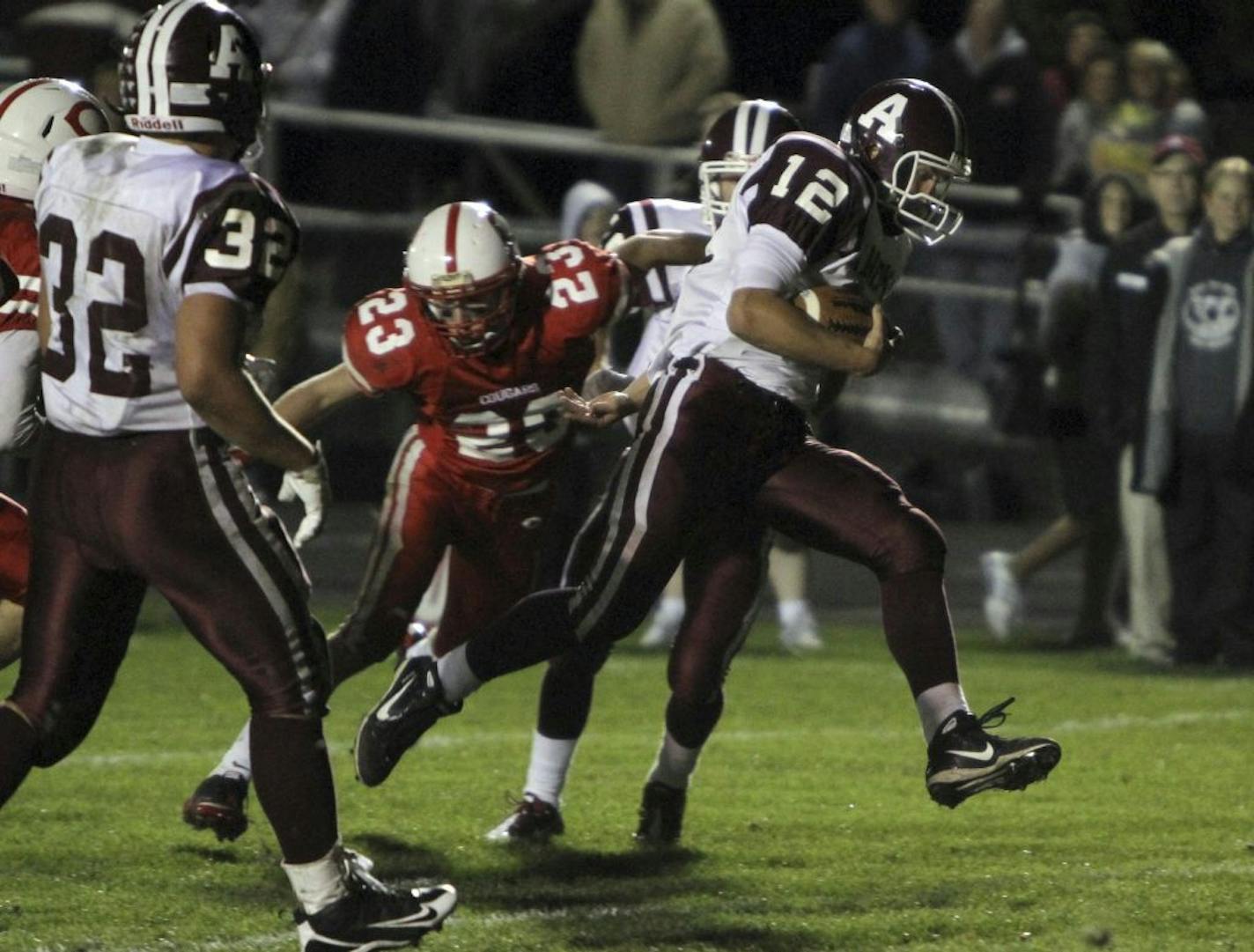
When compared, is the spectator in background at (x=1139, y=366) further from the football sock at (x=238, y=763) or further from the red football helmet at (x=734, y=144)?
the football sock at (x=238, y=763)

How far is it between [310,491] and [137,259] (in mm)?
750

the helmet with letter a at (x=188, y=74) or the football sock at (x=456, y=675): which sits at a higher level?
the helmet with letter a at (x=188, y=74)

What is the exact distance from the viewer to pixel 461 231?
18.5ft

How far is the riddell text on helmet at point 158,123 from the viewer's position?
4508 millimetres

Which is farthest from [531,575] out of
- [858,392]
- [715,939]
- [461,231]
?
[858,392]

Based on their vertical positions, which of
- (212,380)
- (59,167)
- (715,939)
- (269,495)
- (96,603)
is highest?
(59,167)

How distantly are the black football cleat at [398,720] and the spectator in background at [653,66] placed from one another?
6344 millimetres

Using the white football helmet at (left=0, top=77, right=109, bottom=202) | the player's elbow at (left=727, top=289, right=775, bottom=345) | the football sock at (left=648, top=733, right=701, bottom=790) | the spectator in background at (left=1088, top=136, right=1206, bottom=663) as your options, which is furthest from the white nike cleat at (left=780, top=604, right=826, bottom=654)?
the white football helmet at (left=0, top=77, right=109, bottom=202)

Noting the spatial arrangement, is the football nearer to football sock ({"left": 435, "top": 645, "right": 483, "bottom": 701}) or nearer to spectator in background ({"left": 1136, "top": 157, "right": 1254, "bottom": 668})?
football sock ({"left": 435, "top": 645, "right": 483, "bottom": 701})

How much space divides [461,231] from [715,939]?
1732 millimetres

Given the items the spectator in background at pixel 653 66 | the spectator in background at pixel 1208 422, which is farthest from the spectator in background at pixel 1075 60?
the spectator in background at pixel 1208 422

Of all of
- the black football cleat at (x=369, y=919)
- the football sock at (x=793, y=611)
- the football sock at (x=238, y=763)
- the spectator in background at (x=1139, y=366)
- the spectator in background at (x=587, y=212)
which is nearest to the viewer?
the black football cleat at (x=369, y=919)

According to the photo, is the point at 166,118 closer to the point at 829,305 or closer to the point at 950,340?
the point at 829,305

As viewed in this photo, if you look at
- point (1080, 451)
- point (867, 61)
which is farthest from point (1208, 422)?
point (867, 61)
